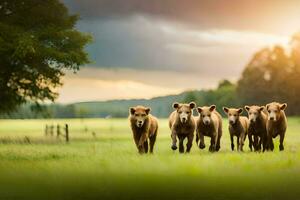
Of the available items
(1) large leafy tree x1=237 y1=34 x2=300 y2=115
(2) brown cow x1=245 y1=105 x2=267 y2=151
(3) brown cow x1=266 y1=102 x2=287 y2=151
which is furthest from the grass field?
(1) large leafy tree x1=237 y1=34 x2=300 y2=115

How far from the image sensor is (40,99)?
41094mm

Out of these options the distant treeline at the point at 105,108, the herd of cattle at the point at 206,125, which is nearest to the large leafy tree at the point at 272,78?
the distant treeline at the point at 105,108

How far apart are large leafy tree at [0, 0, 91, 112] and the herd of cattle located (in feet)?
39.5

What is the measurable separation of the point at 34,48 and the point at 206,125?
13693mm

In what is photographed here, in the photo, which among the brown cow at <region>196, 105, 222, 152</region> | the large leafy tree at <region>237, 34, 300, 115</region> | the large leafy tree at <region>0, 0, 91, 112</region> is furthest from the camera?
the large leafy tree at <region>237, 34, 300, 115</region>

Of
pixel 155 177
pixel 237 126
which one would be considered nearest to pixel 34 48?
pixel 237 126

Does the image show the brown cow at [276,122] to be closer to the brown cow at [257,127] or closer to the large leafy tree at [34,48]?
the brown cow at [257,127]

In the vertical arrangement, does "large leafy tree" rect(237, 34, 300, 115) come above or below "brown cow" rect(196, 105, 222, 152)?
above

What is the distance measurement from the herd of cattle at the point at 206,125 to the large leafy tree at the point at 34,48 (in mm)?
12051

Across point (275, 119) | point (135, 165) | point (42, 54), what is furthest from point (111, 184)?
point (42, 54)

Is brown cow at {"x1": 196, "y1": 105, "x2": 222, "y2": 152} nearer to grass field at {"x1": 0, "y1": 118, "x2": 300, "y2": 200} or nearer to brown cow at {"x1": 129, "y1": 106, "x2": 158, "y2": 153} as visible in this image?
grass field at {"x1": 0, "y1": 118, "x2": 300, "y2": 200}

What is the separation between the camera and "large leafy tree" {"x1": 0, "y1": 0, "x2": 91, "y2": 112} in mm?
34969

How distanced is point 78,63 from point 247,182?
22.9 meters

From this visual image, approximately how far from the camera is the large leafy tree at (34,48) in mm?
34969
